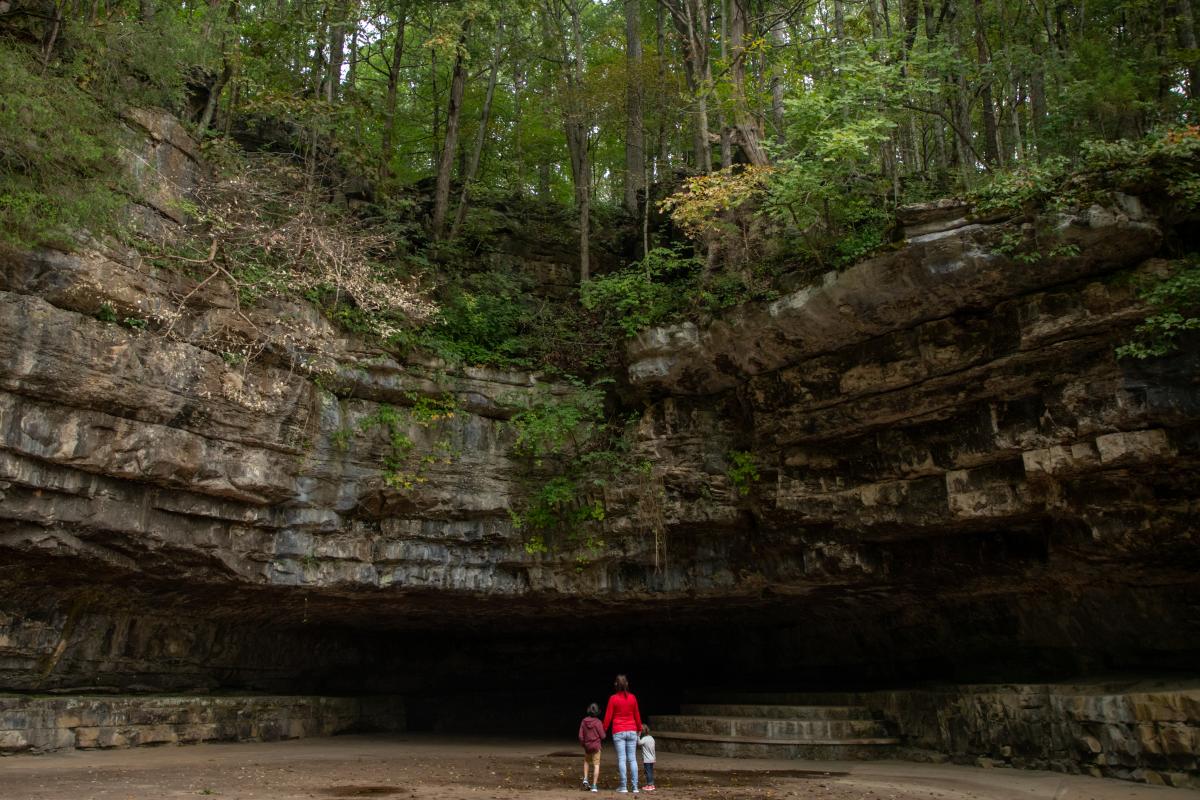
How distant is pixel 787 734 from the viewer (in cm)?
1239

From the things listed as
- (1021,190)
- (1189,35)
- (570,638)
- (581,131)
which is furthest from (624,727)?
(581,131)

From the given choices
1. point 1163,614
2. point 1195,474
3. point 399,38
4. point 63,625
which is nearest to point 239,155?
point 399,38

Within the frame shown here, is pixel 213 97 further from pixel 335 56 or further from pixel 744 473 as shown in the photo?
pixel 744 473

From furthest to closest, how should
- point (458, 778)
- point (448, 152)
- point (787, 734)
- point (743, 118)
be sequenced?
point (448, 152), point (743, 118), point (787, 734), point (458, 778)

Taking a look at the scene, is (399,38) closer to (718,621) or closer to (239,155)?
(239,155)

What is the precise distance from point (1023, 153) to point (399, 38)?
13095 millimetres

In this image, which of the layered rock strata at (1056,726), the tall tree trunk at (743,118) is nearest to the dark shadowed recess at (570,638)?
the layered rock strata at (1056,726)

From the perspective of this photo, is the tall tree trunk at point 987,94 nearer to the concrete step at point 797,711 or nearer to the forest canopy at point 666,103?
the forest canopy at point 666,103

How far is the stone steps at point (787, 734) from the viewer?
12.2 m

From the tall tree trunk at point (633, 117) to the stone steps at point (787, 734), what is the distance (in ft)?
38.7

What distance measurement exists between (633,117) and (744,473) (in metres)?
10.5

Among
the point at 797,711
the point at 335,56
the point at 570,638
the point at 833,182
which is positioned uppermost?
the point at 335,56

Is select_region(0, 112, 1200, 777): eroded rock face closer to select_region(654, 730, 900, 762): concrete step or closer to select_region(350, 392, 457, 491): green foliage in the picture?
select_region(350, 392, 457, 491): green foliage

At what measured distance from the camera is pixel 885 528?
472 inches
